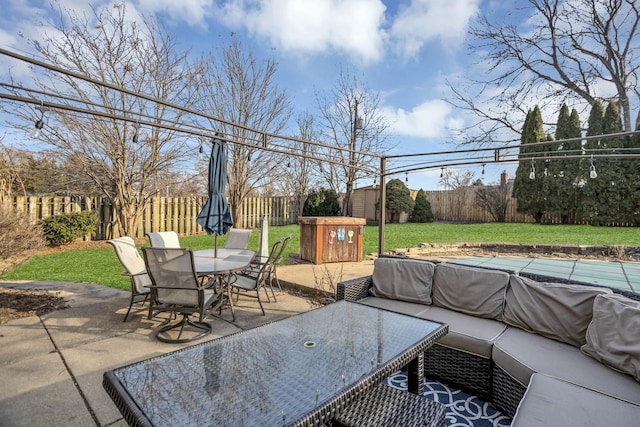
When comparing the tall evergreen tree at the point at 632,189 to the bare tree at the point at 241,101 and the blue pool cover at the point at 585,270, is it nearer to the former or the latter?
the blue pool cover at the point at 585,270

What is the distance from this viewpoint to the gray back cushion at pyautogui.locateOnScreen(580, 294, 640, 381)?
1851 mm

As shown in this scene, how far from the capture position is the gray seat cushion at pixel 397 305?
3.02 metres

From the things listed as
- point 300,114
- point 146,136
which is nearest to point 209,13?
point 146,136

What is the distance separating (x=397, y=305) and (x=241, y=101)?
10.6 m

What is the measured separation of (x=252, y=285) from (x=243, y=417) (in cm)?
287

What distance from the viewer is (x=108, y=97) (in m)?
9.07

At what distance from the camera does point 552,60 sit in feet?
47.3

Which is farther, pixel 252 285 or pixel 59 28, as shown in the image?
pixel 59 28

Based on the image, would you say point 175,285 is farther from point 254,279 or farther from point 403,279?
point 403,279

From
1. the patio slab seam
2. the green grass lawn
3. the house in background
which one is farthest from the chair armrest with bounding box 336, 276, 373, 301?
the house in background

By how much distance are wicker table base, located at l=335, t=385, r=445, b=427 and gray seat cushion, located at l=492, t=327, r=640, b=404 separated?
0.73m

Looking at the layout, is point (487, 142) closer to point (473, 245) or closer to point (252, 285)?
point (473, 245)

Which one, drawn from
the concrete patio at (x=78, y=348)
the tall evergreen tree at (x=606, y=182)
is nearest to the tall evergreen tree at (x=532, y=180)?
the tall evergreen tree at (x=606, y=182)

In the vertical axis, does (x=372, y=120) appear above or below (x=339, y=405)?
above
